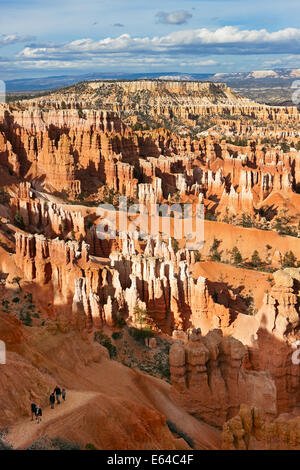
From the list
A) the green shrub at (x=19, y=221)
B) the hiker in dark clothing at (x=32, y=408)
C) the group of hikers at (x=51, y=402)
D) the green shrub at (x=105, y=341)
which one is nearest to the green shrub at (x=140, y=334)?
the green shrub at (x=105, y=341)

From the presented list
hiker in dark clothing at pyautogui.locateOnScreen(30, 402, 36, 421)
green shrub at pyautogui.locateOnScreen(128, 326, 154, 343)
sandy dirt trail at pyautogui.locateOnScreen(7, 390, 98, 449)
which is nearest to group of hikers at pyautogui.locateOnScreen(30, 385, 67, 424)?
hiker in dark clothing at pyautogui.locateOnScreen(30, 402, 36, 421)

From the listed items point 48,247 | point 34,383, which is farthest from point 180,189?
point 34,383

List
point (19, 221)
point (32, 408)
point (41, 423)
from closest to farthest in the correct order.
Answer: point (41, 423) < point (32, 408) < point (19, 221)

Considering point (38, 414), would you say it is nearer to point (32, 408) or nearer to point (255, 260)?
point (32, 408)

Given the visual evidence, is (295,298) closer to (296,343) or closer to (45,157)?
(296,343)

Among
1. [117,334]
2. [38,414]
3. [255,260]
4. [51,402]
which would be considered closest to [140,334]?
[117,334]

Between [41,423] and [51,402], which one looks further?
[51,402]

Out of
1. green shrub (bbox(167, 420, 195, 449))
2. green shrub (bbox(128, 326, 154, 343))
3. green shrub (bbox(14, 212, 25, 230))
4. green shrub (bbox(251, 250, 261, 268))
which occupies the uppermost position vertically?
green shrub (bbox(14, 212, 25, 230))

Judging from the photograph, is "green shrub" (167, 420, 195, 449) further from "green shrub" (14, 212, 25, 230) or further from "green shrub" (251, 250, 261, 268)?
"green shrub" (251, 250, 261, 268)

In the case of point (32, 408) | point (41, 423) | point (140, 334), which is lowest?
point (140, 334)
